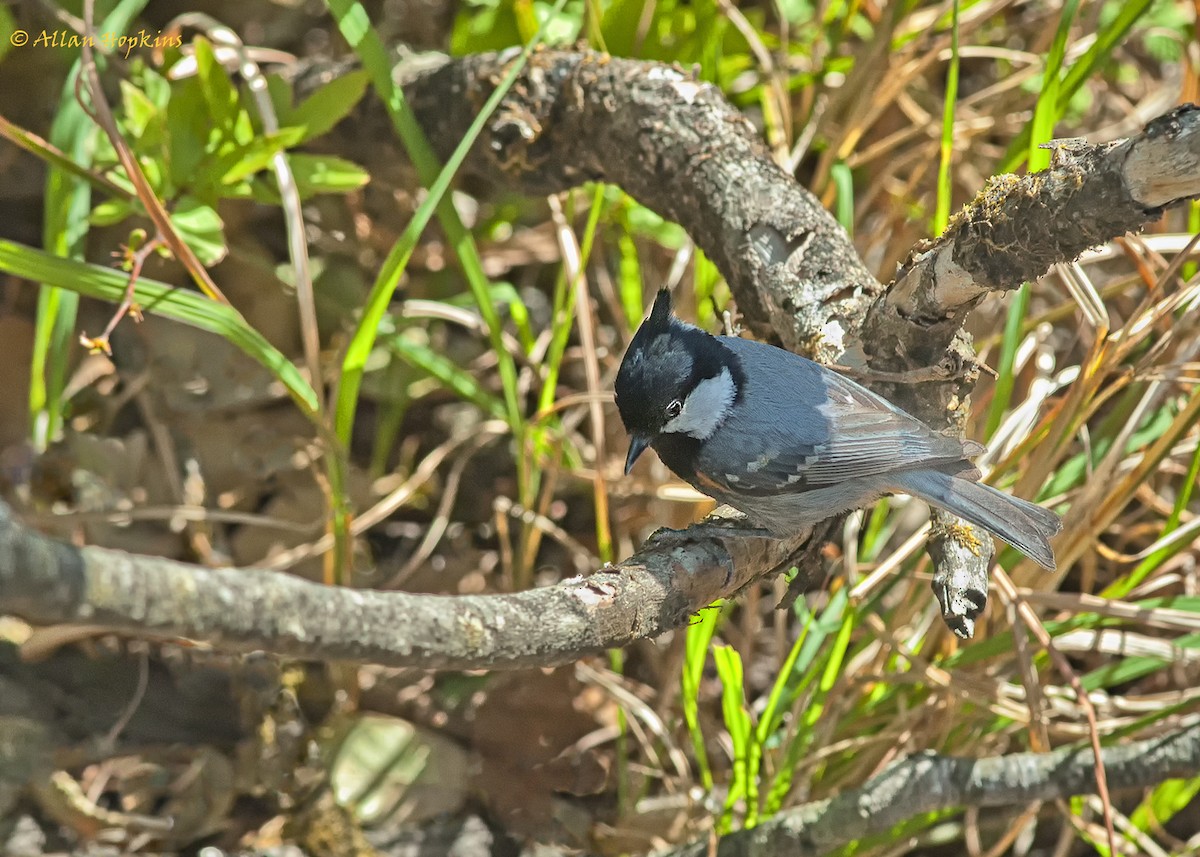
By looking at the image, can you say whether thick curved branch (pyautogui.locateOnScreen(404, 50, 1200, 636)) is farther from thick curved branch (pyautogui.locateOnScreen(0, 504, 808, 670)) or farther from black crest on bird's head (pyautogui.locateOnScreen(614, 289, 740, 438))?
thick curved branch (pyautogui.locateOnScreen(0, 504, 808, 670))

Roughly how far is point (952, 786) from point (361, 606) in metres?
1.69

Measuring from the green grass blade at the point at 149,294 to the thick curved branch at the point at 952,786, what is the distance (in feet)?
4.95

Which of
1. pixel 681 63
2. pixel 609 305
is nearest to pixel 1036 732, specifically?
pixel 609 305

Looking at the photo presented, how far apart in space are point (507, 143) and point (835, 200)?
1.06 metres

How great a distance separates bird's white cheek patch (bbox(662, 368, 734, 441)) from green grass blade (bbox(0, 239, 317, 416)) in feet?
2.80

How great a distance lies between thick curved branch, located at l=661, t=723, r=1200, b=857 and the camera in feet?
7.66

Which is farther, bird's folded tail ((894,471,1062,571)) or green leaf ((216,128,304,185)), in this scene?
green leaf ((216,128,304,185))

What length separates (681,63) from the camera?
10.0 ft

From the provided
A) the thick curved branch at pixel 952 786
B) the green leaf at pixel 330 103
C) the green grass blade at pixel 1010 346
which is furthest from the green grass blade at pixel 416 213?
the thick curved branch at pixel 952 786

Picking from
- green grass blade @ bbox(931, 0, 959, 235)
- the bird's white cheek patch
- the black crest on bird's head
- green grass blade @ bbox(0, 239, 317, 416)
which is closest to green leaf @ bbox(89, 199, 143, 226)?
green grass blade @ bbox(0, 239, 317, 416)

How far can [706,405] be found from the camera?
240 centimetres

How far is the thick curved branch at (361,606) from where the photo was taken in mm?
1013

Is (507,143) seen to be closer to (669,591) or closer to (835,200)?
(835,200)

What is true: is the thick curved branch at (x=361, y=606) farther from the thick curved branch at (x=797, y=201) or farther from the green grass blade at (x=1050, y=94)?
the green grass blade at (x=1050, y=94)
